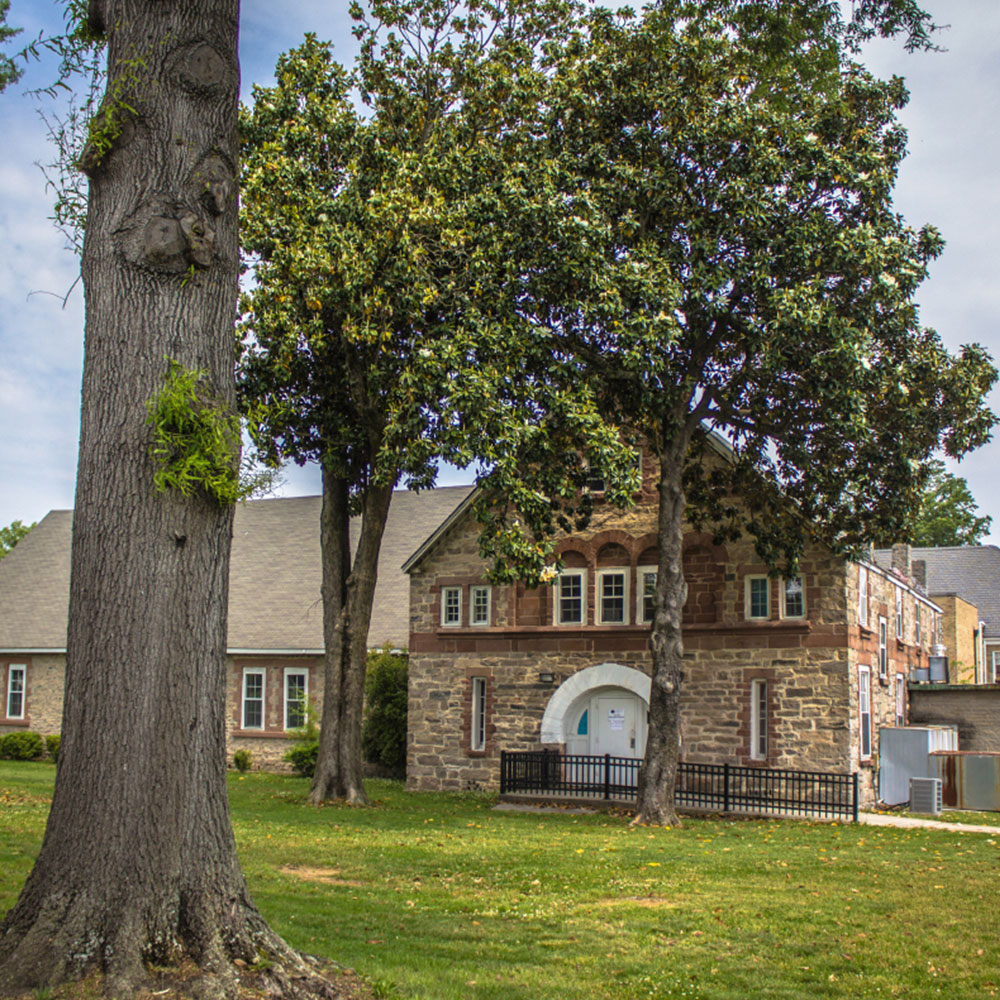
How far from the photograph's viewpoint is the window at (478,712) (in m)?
26.0

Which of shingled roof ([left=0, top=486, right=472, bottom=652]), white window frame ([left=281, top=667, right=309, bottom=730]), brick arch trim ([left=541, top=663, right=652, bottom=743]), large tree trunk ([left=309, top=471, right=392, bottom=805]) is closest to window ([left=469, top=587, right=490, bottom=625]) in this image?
brick arch trim ([left=541, top=663, right=652, bottom=743])

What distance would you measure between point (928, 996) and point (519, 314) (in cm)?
1329

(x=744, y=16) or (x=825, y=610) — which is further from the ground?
(x=744, y=16)

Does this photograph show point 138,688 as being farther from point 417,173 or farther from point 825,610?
point 825,610

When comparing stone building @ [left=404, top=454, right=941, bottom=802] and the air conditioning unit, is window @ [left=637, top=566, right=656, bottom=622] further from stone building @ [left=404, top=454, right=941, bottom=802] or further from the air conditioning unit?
the air conditioning unit

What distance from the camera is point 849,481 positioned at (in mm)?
20797

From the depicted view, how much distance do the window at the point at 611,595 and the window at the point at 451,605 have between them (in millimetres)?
3583

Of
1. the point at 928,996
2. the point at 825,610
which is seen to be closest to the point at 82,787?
the point at 928,996

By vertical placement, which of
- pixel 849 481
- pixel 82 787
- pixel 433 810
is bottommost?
pixel 433 810

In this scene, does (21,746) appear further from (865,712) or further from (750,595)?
(865,712)

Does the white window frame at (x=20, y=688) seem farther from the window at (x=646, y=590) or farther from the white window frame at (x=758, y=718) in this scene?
the white window frame at (x=758, y=718)

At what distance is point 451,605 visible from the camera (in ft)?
87.6

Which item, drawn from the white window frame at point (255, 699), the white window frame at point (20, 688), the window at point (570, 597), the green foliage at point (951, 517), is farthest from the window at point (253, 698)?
the green foliage at point (951, 517)

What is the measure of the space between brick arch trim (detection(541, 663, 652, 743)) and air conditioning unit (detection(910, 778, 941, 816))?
584 cm
